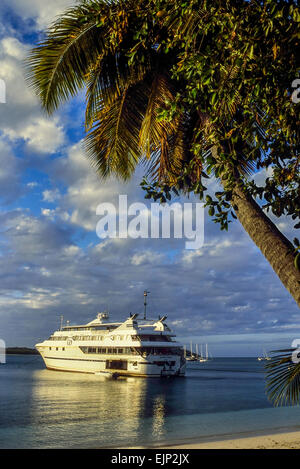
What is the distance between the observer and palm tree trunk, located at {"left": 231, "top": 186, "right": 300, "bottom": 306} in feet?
10.5

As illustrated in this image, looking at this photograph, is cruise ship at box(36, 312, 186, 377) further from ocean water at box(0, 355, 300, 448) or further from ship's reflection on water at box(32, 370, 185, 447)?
ocean water at box(0, 355, 300, 448)

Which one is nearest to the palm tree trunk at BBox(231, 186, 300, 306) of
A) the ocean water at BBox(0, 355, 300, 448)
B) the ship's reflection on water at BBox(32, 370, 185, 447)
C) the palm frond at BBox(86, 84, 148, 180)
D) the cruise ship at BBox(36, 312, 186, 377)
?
the palm frond at BBox(86, 84, 148, 180)

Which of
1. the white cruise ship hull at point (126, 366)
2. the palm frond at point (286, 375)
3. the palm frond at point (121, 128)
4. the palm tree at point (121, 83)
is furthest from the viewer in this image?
the white cruise ship hull at point (126, 366)

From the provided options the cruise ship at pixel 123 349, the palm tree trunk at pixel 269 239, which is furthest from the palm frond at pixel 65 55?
the cruise ship at pixel 123 349

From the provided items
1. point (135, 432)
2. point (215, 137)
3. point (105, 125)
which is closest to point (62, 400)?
point (135, 432)

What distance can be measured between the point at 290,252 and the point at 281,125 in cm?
142

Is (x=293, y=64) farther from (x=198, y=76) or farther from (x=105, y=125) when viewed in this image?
(x=105, y=125)

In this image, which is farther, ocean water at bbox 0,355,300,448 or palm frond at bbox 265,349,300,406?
ocean water at bbox 0,355,300,448

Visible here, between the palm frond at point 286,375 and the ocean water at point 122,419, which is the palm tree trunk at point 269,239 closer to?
the palm frond at point 286,375

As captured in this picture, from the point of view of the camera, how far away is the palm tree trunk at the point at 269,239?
10.5 ft

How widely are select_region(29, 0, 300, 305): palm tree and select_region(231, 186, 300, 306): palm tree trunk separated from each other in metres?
0.13

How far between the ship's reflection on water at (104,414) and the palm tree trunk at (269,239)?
12983 mm

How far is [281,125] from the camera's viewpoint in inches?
151

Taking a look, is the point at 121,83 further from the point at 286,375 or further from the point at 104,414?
the point at 104,414
